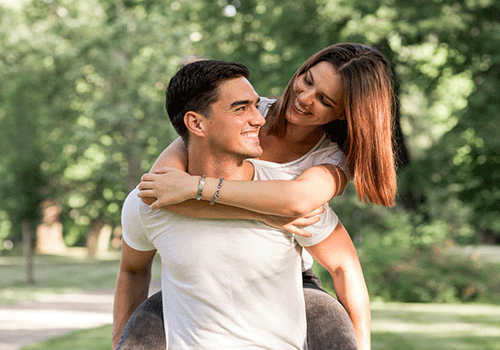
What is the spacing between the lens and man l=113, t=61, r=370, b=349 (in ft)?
6.75

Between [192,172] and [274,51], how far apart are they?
27.9 ft

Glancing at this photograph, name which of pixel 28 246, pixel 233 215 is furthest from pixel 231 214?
pixel 28 246

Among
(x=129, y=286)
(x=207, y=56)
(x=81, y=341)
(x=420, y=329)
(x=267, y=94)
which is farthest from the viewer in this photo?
(x=207, y=56)

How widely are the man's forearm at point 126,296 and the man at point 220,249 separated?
0.42 feet

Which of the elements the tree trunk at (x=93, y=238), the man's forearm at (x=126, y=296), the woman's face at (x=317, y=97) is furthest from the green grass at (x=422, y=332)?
the tree trunk at (x=93, y=238)

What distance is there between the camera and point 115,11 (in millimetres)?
11266

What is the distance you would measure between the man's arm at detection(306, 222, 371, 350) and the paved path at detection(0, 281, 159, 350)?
27.2 feet

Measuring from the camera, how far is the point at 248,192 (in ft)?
6.89

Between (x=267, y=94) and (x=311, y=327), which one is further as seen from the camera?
(x=267, y=94)

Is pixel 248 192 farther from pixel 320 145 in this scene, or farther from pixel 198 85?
pixel 320 145

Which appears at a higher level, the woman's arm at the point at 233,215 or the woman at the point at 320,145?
the woman at the point at 320,145

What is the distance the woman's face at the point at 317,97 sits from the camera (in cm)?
253

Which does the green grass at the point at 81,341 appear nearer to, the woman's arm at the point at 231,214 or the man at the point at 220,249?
Result: the man at the point at 220,249

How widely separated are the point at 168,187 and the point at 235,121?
0.34 metres
